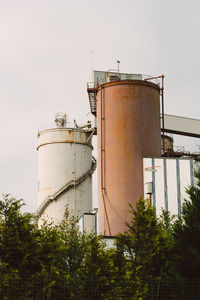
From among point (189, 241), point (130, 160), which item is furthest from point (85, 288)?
point (130, 160)

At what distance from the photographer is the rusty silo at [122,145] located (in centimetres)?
2767

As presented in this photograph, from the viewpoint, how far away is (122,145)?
28.1 m

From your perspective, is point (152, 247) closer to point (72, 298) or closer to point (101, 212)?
point (72, 298)

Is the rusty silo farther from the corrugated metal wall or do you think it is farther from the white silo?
the white silo

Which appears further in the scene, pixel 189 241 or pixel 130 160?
pixel 130 160

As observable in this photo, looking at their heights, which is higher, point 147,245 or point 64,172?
point 64,172

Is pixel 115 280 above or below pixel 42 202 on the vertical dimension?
below

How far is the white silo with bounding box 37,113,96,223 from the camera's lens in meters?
36.7

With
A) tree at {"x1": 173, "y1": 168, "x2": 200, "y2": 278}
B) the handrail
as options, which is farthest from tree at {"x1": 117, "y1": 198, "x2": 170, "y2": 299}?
the handrail

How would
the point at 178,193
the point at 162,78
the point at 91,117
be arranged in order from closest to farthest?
1. the point at 178,193
2. the point at 162,78
3. the point at 91,117

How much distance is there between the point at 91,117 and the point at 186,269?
2148 cm

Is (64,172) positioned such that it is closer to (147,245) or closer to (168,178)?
(168,178)

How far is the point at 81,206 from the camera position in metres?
37.1

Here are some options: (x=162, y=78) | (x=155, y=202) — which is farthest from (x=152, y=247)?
(x=162, y=78)
